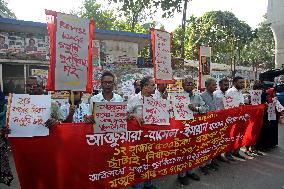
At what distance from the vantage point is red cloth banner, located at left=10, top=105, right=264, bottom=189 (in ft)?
12.8

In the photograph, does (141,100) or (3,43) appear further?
(3,43)

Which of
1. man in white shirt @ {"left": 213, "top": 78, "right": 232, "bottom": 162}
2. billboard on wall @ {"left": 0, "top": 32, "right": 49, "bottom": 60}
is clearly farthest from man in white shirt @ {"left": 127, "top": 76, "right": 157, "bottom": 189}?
billboard on wall @ {"left": 0, "top": 32, "right": 49, "bottom": 60}

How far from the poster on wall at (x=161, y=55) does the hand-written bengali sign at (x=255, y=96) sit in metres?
1.87

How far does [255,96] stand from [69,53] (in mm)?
4508

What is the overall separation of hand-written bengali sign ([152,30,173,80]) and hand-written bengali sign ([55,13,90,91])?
224 cm

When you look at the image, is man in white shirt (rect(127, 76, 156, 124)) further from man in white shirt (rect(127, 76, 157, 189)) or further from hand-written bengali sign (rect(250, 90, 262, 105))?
hand-written bengali sign (rect(250, 90, 262, 105))

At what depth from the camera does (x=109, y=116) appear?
4.07 metres

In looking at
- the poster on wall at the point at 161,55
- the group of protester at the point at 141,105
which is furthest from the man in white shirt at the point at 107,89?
the poster on wall at the point at 161,55

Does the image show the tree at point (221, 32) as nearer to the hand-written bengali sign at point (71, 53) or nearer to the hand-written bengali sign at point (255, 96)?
the hand-written bengali sign at point (255, 96)

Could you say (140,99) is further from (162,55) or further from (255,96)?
(255,96)

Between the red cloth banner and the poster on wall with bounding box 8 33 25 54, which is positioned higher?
the poster on wall with bounding box 8 33 25 54

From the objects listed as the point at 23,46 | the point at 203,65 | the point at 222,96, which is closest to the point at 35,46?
the point at 23,46

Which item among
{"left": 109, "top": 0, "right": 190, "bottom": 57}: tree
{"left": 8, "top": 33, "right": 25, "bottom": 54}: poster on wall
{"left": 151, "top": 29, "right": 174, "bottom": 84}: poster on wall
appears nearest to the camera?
{"left": 151, "top": 29, "right": 174, "bottom": 84}: poster on wall

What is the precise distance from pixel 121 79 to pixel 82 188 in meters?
8.82
